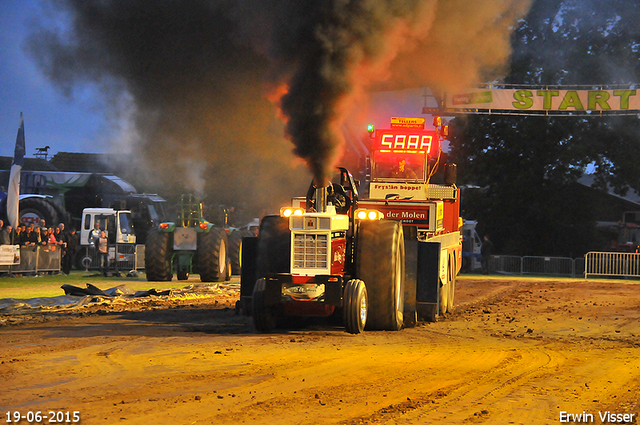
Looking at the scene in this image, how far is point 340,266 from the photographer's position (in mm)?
12047

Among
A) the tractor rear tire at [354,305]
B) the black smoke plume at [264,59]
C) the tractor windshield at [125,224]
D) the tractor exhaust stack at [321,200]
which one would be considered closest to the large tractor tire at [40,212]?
the tractor windshield at [125,224]

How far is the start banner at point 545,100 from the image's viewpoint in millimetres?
29422

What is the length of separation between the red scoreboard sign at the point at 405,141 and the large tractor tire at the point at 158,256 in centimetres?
910

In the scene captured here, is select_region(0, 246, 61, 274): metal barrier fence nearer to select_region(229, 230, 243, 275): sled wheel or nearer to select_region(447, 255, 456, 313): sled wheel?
select_region(229, 230, 243, 275): sled wheel

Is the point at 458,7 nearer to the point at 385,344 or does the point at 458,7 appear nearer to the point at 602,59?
the point at 385,344

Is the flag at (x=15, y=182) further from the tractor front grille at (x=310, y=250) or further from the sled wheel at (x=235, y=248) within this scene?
the tractor front grille at (x=310, y=250)

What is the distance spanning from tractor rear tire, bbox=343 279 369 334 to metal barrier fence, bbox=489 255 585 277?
2328 centimetres

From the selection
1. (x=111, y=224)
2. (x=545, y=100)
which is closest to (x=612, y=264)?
(x=545, y=100)

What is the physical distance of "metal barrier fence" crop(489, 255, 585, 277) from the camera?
110 ft

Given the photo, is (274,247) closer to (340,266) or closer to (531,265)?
(340,266)

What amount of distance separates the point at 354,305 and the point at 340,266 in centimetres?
77

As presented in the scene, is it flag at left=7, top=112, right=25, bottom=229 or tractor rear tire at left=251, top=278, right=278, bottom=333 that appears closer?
tractor rear tire at left=251, top=278, right=278, bottom=333

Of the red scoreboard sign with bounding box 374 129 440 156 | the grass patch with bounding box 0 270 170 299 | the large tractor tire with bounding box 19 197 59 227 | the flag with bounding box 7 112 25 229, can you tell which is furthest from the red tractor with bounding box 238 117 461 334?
the large tractor tire with bounding box 19 197 59 227

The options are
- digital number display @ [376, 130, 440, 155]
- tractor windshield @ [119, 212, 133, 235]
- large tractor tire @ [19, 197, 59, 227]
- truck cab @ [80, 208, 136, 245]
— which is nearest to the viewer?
digital number display @ [376, 130, 440, 155]
